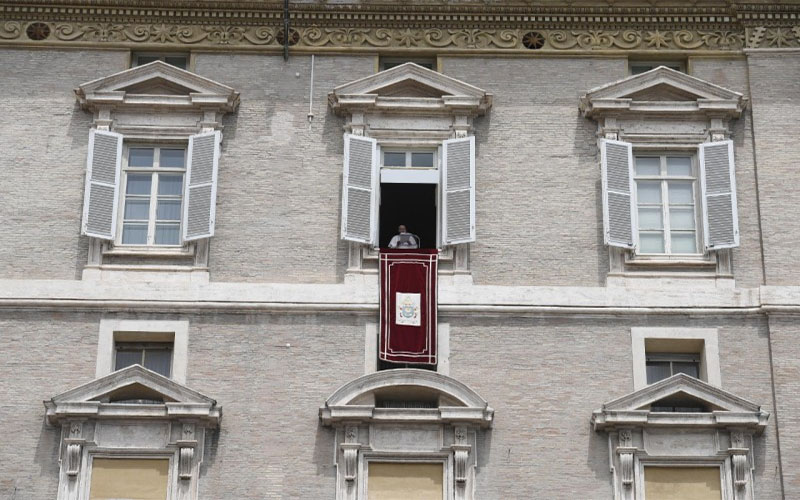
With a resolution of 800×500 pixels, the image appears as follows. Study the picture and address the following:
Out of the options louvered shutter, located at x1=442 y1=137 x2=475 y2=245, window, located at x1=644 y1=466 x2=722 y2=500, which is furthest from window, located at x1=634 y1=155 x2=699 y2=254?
window, located at x1=644 y1=466 x2=722 y2=500

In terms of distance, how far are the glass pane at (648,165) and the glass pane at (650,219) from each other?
2.53ft

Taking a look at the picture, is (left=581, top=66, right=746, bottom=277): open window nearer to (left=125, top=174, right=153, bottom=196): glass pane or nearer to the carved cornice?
the carved cornice

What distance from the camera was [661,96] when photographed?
32344 mm

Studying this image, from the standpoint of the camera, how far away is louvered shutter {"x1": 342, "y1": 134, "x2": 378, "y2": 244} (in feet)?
102

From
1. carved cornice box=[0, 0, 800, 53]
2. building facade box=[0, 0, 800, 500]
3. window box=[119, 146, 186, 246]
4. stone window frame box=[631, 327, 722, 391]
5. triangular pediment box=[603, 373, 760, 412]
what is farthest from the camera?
carved cornice box=[0, 0, 800, 53]

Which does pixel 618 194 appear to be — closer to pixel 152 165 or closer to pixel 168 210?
pixel 168 210

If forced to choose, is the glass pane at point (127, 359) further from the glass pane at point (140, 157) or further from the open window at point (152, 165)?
the glass pane at point (140, 157)

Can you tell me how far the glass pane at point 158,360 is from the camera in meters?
30.6

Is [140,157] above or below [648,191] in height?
above

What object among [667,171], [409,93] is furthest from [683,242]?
[409,93]

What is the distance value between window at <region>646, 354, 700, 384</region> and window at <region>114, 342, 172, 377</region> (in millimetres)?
8632

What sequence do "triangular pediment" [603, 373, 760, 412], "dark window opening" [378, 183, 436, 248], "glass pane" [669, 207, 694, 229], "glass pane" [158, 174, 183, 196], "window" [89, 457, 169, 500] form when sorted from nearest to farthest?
"window" [89, 457, 169, 500], "triangular pediment" [603, 373, 760, 412], "glass pane" [669, 207, 694, 229], "glass pane" [158, 174, 183, 196], "dark window opening" [378, 183, 436, 248]

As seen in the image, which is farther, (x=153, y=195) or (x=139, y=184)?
(x=139, y=184)

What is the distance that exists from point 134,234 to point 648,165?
31.7ft
